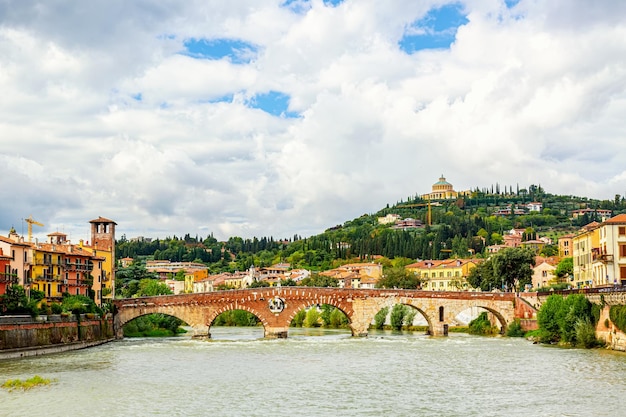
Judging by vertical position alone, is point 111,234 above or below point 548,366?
above

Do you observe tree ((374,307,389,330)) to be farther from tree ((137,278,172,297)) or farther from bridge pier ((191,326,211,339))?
tree ((137,278,172,297))

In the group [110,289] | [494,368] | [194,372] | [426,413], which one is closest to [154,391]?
[194,372]

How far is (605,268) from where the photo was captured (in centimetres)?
6188

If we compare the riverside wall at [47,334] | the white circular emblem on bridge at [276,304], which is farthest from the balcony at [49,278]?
the white circular emblem on bridge at [276,304]

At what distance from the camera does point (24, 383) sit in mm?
33688

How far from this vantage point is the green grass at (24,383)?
33075mm

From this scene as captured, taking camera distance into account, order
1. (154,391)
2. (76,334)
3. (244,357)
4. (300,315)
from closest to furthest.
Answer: (154,391) < (244,357) < (76,334) < (300,315)

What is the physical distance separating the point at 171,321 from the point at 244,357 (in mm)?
29028

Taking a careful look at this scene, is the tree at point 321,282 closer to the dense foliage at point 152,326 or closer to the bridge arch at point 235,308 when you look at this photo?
the dense foliage at point 152,326

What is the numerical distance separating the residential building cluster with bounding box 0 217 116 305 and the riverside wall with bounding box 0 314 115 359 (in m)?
4.18

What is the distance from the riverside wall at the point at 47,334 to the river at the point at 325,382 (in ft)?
4.58


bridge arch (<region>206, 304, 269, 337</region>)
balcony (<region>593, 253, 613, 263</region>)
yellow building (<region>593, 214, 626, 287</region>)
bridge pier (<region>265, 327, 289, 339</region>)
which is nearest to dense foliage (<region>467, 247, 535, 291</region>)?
balcony (<region>593, 253, 613, 263</region>)

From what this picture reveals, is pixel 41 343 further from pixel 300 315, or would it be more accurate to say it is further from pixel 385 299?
pixel 300 315

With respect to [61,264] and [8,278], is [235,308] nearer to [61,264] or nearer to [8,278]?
[61,264]
